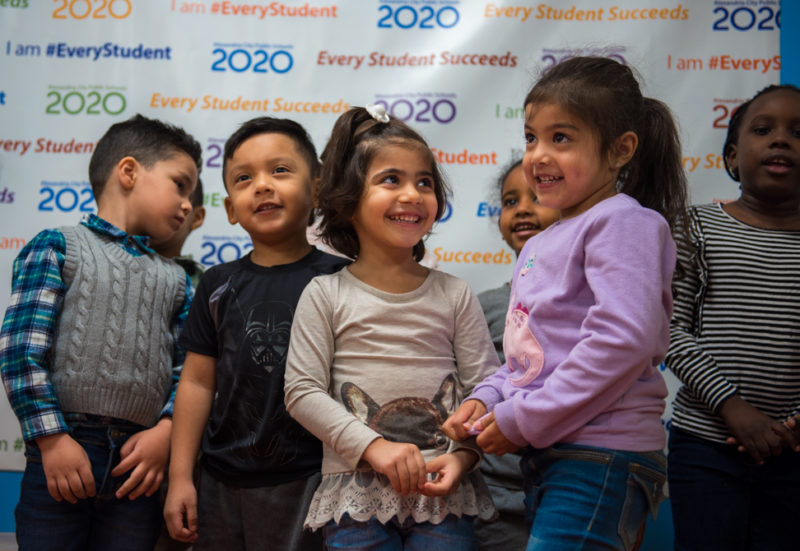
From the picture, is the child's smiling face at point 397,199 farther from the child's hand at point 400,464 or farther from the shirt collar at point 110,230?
the shirt collar at point 110,230

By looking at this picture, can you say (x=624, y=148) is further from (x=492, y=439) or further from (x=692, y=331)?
(x=692, y=331)

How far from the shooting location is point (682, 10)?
2.73m

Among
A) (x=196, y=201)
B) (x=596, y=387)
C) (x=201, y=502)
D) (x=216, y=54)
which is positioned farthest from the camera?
(x=216, y=54)

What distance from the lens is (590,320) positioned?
122 cm

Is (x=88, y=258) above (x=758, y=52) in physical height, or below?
below

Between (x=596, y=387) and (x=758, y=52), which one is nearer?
(x=596, y=387)

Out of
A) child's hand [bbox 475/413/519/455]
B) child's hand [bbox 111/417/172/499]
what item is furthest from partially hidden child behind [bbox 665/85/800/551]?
child's hand [bbox 111/417/172/499]

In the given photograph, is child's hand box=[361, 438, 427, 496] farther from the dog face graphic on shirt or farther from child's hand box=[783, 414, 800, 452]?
child's hand box=[783, 414, 800, 452]

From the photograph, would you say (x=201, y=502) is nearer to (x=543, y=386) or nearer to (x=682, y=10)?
(x=543, y=386)

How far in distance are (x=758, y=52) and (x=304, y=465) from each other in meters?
2.39

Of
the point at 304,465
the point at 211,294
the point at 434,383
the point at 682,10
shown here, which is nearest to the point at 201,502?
the point at 304,465

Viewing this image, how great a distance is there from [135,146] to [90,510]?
3.45ft

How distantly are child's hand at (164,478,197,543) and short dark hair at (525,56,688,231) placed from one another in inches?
46.6

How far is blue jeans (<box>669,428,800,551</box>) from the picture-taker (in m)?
1.72
